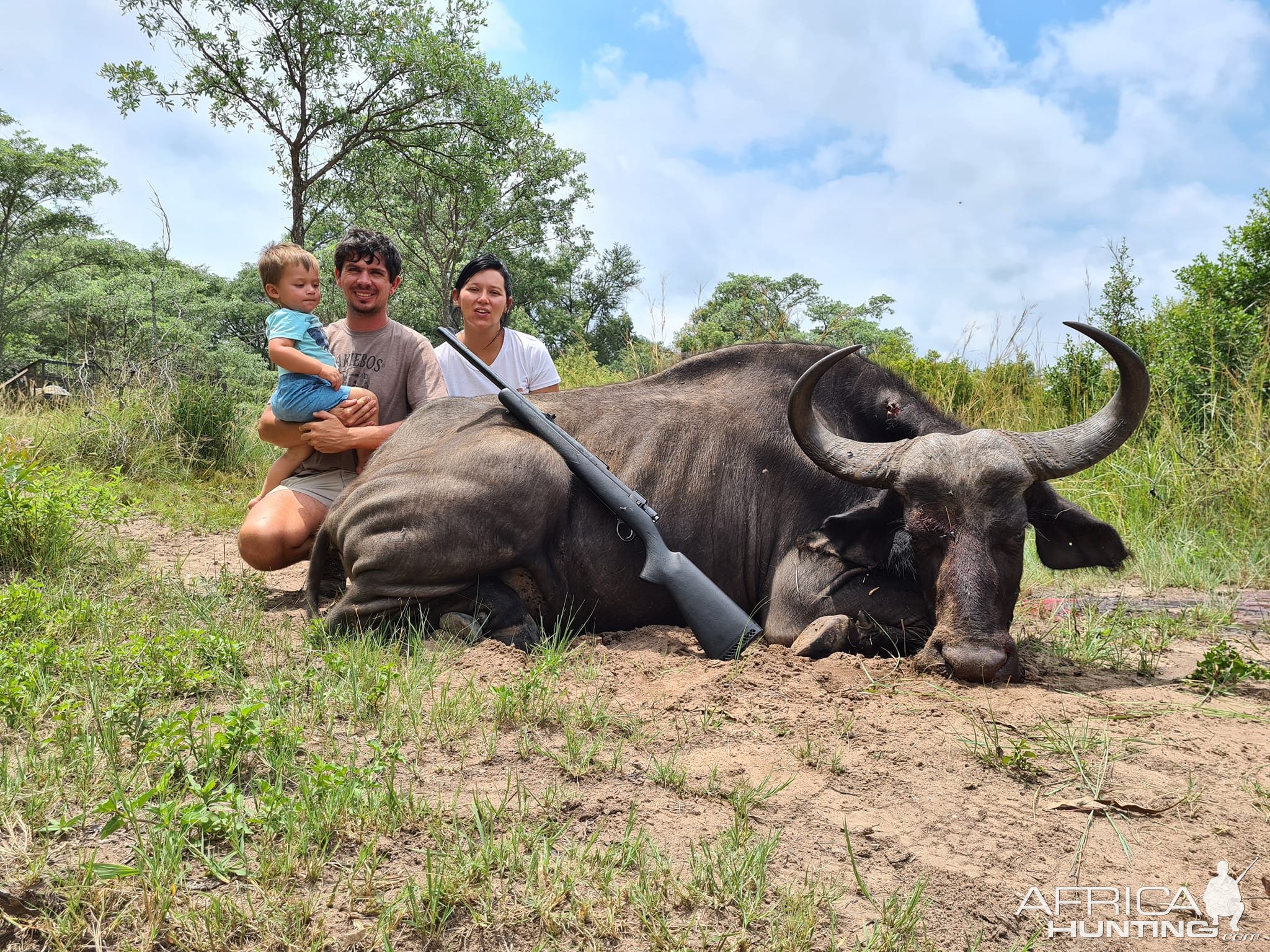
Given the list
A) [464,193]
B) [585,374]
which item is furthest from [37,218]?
[585,374]

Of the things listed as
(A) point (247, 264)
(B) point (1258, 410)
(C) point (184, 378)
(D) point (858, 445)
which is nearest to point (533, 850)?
(D) point (858, 445)

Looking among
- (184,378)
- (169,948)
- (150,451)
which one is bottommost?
(169,948)

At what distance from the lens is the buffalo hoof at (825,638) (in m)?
3.95

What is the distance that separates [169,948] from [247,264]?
139ft

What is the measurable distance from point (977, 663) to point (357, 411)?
157 inches

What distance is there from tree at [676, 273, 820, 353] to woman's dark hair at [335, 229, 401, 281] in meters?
2.32

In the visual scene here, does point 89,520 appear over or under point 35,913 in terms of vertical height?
over

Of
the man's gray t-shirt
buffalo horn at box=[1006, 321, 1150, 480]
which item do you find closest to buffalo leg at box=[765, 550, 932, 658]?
buffalo horn at box=[1006, 321, 1150, 480]

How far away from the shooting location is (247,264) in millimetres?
38969

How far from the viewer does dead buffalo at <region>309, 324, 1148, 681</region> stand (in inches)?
150

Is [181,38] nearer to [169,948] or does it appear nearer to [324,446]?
[324,446]

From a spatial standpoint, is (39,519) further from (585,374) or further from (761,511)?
(585,374)

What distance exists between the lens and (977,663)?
346 cm

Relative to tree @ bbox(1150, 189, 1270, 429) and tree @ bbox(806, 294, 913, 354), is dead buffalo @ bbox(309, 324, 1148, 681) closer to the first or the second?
tree @ bbox(1150, 189, 1270, 429)
